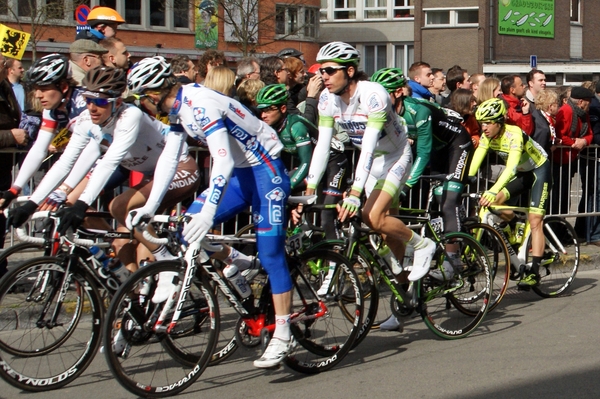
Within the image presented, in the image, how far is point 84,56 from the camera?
8234 millimetres

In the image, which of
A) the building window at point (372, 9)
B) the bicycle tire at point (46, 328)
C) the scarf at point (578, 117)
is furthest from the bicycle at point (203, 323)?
the building window at point (372, 9)

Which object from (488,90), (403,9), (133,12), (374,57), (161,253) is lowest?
(161,253)

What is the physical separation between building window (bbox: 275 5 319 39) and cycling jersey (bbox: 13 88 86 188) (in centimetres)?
3829

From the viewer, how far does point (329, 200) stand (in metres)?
9.01

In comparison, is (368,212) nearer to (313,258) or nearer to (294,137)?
(313,258)

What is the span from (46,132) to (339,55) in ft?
7.22

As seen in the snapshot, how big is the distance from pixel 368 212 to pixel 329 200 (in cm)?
213

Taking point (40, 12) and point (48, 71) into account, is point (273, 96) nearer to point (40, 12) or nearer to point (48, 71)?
point (48, 71)

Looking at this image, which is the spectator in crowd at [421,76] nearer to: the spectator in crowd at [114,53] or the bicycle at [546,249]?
the bicycle at [546,249]

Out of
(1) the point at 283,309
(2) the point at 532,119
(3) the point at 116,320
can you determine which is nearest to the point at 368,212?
(1) the point at 283,309

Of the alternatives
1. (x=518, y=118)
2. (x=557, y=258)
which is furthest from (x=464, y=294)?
(x=518, y=118)

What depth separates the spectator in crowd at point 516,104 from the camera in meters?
11.0

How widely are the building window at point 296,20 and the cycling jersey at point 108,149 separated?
1515 inches

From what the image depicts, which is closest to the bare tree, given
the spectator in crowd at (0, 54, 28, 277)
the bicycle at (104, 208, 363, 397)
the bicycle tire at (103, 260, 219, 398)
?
the spectator in crowd at (0, 54, 28, 277)
